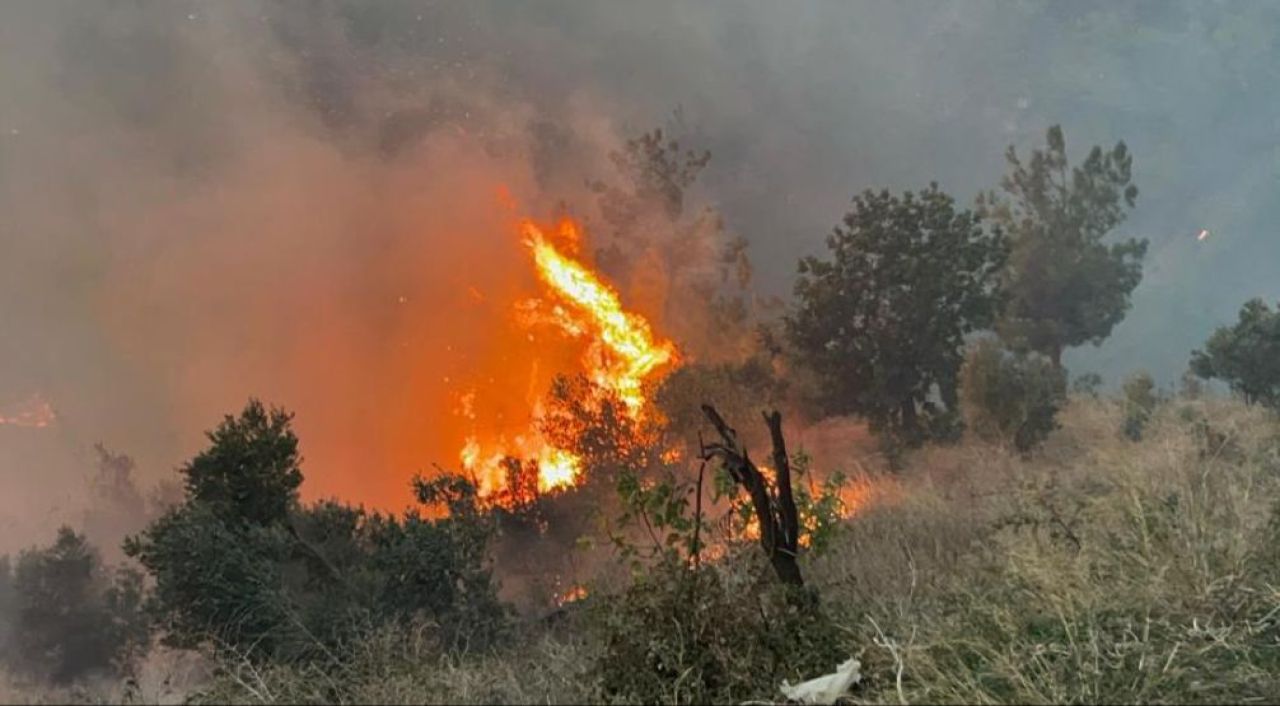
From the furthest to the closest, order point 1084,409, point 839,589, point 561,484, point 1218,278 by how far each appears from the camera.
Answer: point 1218,278, point 1084,409, point 561,484, point 839,589

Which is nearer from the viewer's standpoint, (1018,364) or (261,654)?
(261,654)

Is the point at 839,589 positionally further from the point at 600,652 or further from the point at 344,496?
the point at 344,496

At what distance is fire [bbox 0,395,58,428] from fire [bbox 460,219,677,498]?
862 centimetres

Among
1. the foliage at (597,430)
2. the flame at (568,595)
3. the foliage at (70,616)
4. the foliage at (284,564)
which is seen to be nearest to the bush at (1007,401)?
the foliage at (597,430)

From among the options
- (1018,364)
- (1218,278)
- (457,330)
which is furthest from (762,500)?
(1218,278)

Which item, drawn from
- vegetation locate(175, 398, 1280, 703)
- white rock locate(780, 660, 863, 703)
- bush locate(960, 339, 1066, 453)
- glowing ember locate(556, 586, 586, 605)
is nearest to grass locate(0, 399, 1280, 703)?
vegetation locate(175, 398, 1280, 703)

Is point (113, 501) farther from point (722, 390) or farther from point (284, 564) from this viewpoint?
point (722, 390)

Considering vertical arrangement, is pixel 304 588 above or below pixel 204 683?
above

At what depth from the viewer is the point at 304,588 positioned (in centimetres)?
951

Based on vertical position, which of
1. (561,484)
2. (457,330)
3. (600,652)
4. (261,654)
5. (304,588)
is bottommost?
(600,652)

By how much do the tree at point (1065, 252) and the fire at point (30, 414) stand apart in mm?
20700

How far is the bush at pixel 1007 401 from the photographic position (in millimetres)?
17000

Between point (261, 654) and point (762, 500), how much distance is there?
4.81m

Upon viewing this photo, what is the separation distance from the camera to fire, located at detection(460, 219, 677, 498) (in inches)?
630
